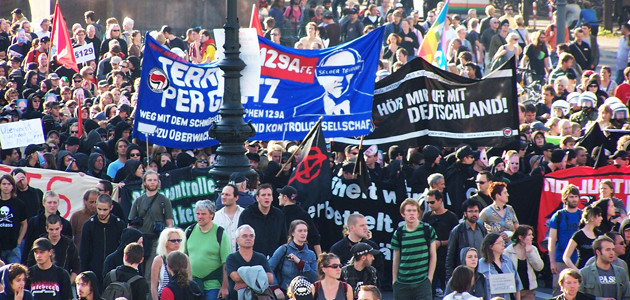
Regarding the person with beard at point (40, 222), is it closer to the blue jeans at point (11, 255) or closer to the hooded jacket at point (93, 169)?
→ the blue jeans at point (11, 255)

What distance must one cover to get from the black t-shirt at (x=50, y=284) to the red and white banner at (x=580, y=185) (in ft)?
19.5

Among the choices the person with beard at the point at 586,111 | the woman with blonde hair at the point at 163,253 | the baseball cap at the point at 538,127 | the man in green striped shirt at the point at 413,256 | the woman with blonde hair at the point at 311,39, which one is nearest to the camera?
the woman with blonde hair at the point at 163,253

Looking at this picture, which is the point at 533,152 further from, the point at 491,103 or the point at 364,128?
the point at 364,128

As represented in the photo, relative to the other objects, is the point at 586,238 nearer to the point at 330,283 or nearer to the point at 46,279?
the point at 330,283

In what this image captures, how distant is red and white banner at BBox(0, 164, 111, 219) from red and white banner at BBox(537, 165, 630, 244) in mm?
5254

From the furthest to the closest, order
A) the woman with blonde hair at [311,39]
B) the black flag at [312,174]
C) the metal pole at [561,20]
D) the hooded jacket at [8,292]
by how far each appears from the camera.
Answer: the metal pole at [561,20]
the woman with blonde hair at [311,39]
the black flag at [312,174]
the hooded jacket at [8,292]

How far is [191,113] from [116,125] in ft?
6.76

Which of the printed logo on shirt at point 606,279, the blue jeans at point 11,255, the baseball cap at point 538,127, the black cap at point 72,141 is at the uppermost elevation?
the baseball cap at point 538,127

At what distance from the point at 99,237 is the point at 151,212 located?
2.28 feet

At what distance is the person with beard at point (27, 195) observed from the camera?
12492 mm

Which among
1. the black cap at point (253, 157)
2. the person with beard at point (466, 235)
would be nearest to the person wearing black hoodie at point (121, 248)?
the person with beard at point (466, 235)

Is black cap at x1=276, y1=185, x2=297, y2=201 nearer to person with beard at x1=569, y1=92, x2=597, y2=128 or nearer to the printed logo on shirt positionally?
the printed logo on shirt

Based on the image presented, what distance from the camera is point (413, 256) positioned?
36.0 feet

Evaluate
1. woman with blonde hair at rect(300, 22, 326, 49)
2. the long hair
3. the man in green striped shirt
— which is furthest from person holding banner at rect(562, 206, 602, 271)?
woman with blonde hair at rect(300, 22, 326, 49)
